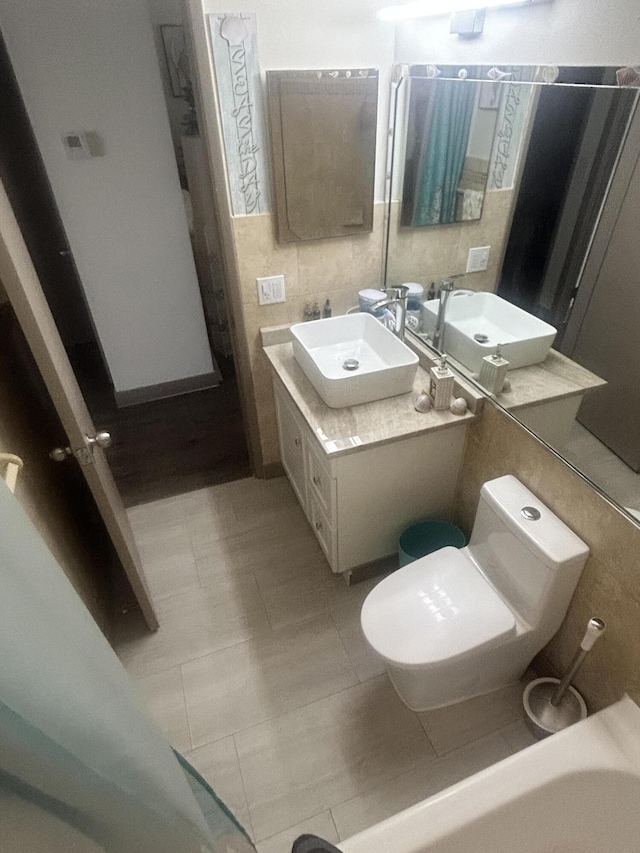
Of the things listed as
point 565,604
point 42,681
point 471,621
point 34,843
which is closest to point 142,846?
point 34,843

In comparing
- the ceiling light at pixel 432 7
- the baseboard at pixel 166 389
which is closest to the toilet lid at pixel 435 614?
the ceiling light at pixel 432 7

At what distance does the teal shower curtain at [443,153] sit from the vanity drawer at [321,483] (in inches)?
41.3

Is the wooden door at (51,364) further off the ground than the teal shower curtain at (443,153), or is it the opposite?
the teal shower curtain at (443,153)

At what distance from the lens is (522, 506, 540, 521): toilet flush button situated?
1.41 metres

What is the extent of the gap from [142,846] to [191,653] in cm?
119

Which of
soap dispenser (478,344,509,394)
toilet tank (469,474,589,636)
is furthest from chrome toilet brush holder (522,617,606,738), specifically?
soap dispenser (478,344,509,394)

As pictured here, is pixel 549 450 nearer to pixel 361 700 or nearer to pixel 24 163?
pixel 361 700

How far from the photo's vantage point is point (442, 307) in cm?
191

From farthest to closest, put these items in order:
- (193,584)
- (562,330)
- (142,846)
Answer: (193,584), (562,330), (142,846)

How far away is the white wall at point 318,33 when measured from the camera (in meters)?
1.53

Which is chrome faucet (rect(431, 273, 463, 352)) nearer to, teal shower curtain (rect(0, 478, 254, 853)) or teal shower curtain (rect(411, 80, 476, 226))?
teal shower curtain (rect(411, 80, 476, 226))

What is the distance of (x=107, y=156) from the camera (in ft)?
8.09

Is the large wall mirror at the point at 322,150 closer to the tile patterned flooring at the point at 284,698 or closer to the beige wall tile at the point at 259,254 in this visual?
the beige wall tile at the point at 259,254

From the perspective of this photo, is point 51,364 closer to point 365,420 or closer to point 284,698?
point 365,420
